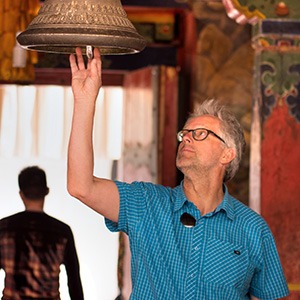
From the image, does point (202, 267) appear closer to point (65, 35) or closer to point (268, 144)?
point (65, 35)

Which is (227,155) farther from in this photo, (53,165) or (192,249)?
(53,165)

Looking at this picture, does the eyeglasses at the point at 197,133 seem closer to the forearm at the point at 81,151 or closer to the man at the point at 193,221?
the man at the point at 193,221

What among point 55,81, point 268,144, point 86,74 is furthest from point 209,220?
point 55,81

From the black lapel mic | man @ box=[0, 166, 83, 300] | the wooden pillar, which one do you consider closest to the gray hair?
the black lapel mic

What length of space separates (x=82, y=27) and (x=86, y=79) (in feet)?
0.84

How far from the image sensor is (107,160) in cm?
705

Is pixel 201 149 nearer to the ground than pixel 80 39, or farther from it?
nearer to the ground

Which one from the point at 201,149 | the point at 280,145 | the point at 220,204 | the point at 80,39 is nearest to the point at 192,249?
the point at 220,204

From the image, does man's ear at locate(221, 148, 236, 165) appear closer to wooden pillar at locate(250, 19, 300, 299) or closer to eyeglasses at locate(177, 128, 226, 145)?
eyeglasses at locate(177, 128, 226, 145)

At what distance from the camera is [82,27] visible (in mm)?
3289

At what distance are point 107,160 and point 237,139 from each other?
3.18 metres

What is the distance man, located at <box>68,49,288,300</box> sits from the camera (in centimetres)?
367

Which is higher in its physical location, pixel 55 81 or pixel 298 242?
pixel 55 81

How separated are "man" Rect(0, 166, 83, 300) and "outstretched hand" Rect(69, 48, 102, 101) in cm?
282
